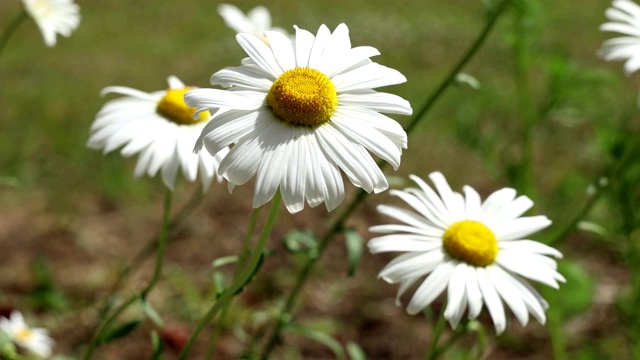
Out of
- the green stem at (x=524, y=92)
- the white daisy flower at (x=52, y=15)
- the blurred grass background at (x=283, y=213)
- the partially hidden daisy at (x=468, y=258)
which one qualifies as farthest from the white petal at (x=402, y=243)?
the white daisy flower at (x=52, y=15)

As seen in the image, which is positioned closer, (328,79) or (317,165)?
(317,165)

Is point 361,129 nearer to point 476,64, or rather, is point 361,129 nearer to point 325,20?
point 476,64

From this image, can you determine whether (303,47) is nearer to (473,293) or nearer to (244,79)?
(244,79)

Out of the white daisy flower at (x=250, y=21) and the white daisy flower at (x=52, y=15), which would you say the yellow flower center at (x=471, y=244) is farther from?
the white daisy flower at (x=52, y=15)

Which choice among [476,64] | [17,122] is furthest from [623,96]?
[17,122]

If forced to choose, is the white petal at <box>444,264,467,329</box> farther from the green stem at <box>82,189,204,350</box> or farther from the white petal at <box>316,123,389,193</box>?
the green stem at <box>82,189,204,350</box>

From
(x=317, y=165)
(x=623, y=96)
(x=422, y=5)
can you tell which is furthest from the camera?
(x=422, y=5)

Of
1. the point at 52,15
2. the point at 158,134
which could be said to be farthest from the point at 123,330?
the point at 52,15
